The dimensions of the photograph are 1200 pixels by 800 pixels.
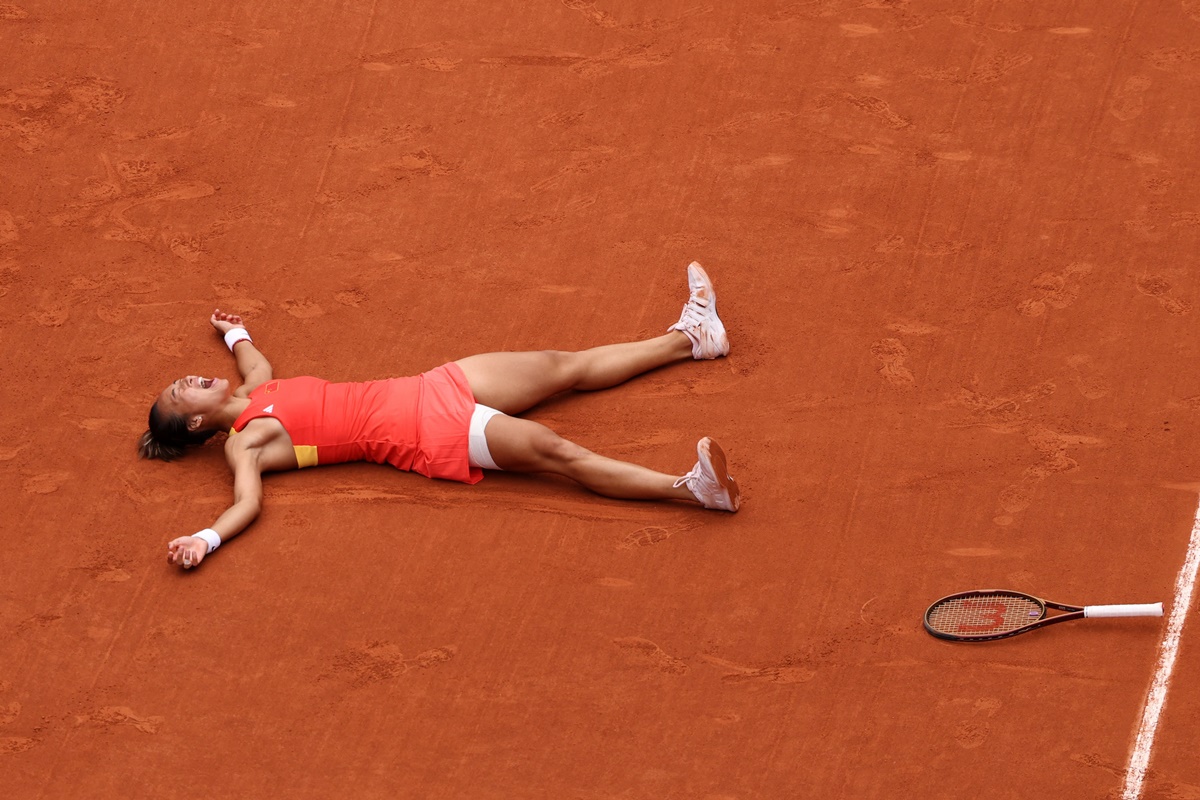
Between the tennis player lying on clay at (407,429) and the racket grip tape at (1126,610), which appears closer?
the racket grip tape at (1126,610)

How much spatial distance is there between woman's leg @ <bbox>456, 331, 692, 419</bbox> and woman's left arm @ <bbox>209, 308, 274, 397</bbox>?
1.19 meters

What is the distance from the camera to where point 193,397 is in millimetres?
7148

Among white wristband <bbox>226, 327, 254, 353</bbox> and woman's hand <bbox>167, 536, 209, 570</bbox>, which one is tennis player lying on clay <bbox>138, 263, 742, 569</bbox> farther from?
white wristband <bbox>226, 327, 254, 353</bbox>

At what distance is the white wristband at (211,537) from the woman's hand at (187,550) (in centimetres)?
4

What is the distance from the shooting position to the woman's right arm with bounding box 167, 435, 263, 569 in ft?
22.0

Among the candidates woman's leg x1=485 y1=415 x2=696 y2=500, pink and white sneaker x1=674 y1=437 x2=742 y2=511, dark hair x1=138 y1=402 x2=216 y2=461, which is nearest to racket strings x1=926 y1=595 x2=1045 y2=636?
pink and white sneaker x1=674 y1=437 x2=742 y2=511

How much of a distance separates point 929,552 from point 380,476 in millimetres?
3007

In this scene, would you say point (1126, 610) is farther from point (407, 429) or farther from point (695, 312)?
point (407, 429)

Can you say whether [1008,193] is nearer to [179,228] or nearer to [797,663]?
[797,663]

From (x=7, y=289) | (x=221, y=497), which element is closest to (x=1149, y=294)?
(x=221, y=497)

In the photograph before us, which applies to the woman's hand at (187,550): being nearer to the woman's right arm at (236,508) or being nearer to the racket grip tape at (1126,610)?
the woman's right arm at (236,508)

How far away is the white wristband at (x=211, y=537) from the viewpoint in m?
6.79

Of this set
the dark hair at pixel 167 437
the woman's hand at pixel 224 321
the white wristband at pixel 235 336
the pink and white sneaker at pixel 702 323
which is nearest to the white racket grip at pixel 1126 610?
the pink and white sneaker at pixel 702 323

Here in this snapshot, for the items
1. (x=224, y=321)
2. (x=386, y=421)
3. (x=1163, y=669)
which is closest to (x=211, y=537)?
(x=386, y=421)
